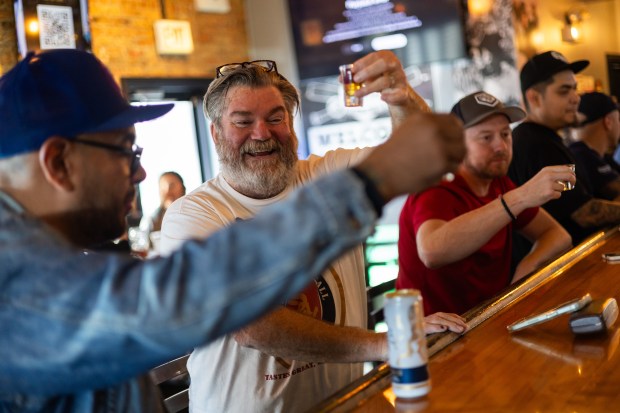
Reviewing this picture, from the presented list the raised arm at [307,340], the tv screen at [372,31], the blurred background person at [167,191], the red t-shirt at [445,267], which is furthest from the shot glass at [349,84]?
the tv screen at [372,31]

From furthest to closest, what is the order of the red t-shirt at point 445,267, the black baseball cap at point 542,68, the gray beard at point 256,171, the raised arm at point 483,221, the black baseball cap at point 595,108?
the black baseball cap at point 595,108 → the black baseball cap at point 542,68 → the red t-shirt at point 445,267 → the raised arm at point 483,221 → the gray beard at point 256,171

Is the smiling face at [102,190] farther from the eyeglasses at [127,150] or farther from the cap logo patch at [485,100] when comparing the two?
the cap logo patch at [485,100]

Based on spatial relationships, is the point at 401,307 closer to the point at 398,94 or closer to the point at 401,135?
the point at 401,135

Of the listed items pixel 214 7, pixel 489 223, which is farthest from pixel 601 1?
pixel 489 223

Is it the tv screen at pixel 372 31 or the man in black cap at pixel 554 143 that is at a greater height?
the tv screen at pixel 372 31

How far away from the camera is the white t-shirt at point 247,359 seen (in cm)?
197

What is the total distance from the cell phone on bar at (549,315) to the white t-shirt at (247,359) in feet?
1.65

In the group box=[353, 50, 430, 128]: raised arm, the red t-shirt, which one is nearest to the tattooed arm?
the red t-shirt

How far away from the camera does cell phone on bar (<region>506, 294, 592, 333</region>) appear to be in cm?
186

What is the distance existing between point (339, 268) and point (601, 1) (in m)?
8.90

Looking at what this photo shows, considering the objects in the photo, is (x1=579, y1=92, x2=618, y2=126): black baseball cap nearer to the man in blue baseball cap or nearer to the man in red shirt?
the man in red shirt

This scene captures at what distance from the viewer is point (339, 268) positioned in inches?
85.5

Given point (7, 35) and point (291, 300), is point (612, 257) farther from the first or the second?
point (7, 35)

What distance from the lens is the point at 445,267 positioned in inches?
108
